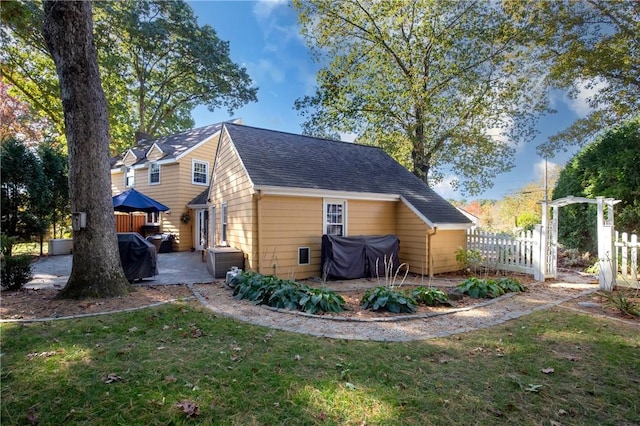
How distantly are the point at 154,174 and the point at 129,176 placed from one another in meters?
2.58

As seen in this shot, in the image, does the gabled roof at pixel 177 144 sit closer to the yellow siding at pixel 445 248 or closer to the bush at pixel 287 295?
the bush at pixel 287 295

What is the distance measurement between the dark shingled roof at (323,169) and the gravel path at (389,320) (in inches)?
147

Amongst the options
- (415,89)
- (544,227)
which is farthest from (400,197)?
(415,89)

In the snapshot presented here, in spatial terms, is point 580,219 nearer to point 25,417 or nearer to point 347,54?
point 347,54

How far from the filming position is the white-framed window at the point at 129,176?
Answer: 58.8ft

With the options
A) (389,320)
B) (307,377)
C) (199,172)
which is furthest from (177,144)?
(307,377)

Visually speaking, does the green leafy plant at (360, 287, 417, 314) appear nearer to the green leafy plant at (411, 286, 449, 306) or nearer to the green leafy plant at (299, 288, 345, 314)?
the green leafy plant at (411, 286, 449, 306)

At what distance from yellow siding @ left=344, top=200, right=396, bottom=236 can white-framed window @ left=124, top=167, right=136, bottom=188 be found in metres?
14.1

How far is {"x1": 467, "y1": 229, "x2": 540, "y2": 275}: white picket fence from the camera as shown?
Answer: 9375 mm

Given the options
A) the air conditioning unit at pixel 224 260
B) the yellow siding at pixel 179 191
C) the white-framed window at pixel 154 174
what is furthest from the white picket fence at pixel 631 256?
the white-framed window at pixel 154 174

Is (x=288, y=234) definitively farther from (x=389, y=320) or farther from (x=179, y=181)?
(x=179, y=181)

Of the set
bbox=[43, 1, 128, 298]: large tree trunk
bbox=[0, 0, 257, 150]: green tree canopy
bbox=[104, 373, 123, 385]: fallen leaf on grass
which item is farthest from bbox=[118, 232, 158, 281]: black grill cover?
bbox=[0, 0, 257, 150]: green tree canopy

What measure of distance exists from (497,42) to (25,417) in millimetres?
18892

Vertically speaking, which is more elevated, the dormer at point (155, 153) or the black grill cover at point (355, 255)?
the dormer at point (155, 153)
